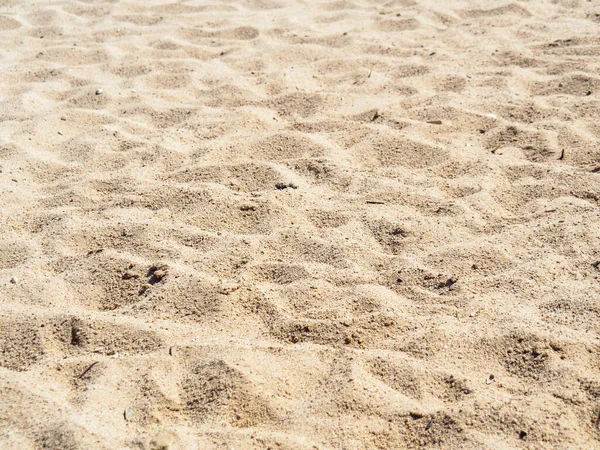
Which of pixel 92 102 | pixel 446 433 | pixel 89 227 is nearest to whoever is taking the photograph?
pixel 446 433

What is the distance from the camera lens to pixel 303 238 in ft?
8.42

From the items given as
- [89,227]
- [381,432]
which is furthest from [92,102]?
[381,432]

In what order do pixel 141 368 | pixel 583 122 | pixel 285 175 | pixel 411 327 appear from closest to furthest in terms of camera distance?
1. pixel 141 368
2. pixel 411 327
3. pixel 285 175
4. pixel 583 122

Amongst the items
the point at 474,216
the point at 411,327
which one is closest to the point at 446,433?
the point at 411,327

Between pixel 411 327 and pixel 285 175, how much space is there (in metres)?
1.02

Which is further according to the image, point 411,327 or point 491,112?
point 491,112

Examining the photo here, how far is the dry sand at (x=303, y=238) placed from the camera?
187cm

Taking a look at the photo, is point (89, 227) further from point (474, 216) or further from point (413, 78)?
point (413, 78)

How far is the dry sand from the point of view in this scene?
1867 mm

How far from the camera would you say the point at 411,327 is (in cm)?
214

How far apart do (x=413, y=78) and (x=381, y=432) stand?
237cm

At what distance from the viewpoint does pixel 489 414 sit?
5.97 ft

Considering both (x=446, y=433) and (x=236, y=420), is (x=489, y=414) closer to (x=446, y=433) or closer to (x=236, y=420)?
(x=446, y=433)

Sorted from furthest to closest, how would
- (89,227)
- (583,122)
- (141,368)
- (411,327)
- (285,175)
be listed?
(583,122)
(285,175)
(89,227)
(411,327)
(141,368)
